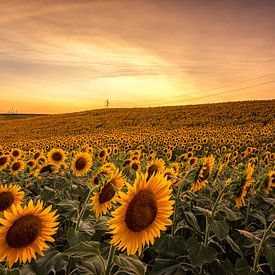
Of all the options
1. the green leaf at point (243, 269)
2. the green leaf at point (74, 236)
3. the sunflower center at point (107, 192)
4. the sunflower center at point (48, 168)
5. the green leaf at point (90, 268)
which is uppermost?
the sunflower center at point (107, 192)

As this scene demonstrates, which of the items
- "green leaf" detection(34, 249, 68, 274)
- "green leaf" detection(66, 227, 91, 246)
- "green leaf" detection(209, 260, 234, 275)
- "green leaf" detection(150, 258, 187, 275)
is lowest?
"green leaf" detection(209, 260, 234, 275)

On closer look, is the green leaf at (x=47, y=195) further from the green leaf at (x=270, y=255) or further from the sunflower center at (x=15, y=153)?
the sunflower center at (x=15, y=153)

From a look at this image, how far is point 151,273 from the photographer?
2670 millimetres

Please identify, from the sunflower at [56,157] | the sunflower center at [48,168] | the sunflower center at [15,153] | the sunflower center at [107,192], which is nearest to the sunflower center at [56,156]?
the sunflower at [56,157]

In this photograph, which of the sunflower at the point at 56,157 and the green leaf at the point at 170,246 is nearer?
the green leaf at the point at 170,246

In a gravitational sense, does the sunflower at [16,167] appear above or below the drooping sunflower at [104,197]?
below

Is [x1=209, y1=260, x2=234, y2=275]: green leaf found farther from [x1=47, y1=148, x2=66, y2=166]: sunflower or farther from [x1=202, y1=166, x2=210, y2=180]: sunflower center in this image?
[x1=47, y1=148, x2=66, y2=166]: sunflower

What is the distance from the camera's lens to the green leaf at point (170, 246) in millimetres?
2754

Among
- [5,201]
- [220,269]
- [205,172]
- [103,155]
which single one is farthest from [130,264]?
[103,155]

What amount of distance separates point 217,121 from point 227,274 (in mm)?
31547

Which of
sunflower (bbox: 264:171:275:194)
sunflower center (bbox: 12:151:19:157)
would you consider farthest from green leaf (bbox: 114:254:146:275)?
sunflower center (bbox: 12:151:19:157)

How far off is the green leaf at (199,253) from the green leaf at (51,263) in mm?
905

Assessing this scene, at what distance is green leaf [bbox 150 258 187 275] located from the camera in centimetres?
266

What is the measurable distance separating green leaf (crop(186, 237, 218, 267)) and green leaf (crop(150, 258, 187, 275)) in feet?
0.71
